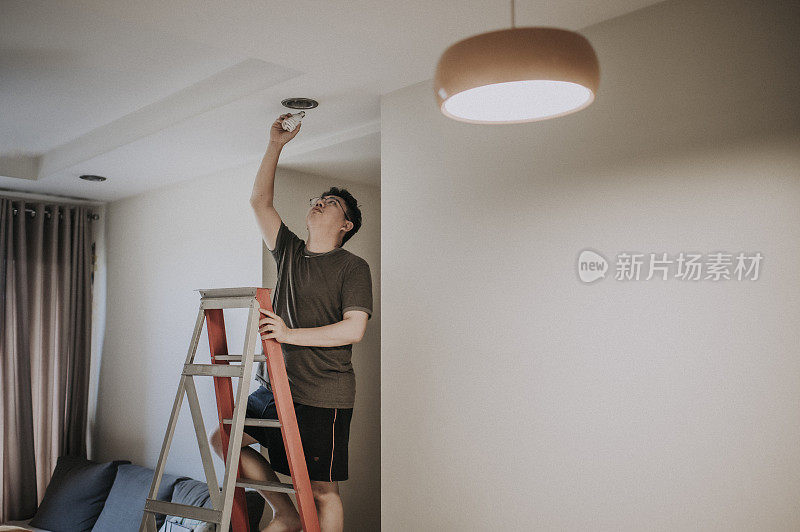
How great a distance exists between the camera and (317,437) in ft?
8.20

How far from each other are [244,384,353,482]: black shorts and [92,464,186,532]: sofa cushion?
1.37 metres

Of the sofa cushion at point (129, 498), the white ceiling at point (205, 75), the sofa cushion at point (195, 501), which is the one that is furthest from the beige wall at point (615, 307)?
the sofa cushion at point (129, 498)

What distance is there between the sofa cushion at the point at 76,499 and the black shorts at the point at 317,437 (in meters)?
2.06

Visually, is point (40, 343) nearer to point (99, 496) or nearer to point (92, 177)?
point (99, 496)

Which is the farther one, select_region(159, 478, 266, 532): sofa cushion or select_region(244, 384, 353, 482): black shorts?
select_region(159, 478, 266, 532): sofa cushion

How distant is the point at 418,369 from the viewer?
240 cm

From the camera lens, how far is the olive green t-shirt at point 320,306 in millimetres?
2547

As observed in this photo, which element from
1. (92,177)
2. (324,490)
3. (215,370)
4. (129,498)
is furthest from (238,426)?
(92,177)

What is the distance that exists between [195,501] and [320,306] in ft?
4.95

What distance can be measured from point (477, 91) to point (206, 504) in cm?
275

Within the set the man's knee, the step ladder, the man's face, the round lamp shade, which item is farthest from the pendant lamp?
the man's knee

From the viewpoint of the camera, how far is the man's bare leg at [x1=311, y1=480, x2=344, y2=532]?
2441mm

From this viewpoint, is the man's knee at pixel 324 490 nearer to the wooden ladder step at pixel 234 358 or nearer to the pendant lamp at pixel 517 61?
the wooden ladder step at pixel 234 358

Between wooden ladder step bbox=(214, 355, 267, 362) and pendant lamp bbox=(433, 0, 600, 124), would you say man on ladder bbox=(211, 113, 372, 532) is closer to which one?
wooden ladder step bbox=(214, 355, 267, 362)
